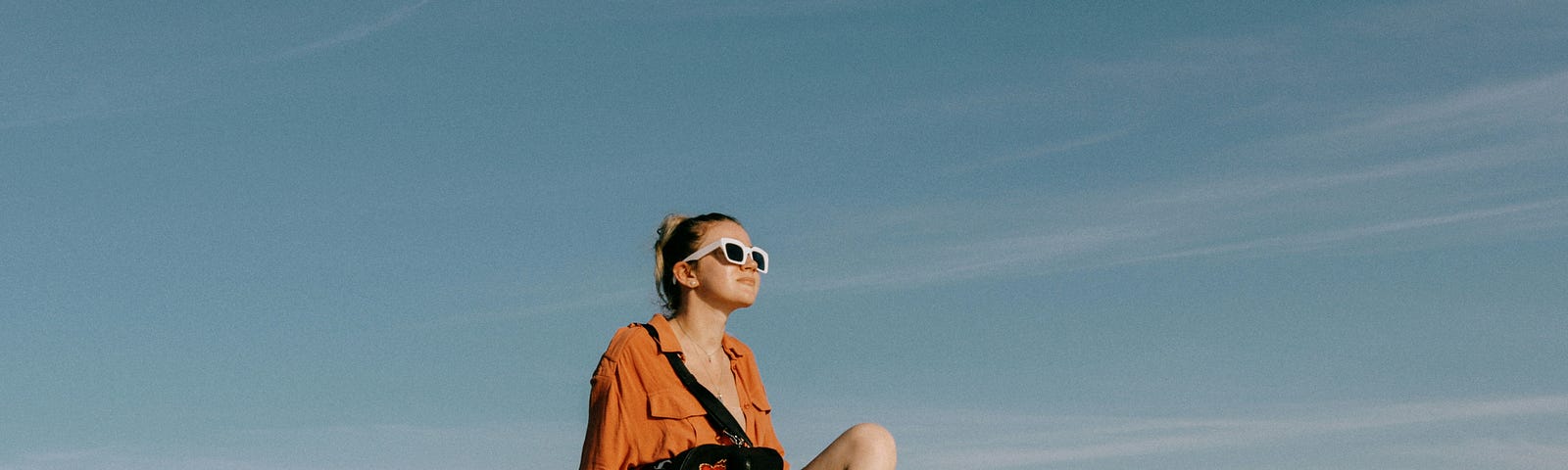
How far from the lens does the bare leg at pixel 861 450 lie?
7.96 meters

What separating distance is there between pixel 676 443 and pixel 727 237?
1.20 meters

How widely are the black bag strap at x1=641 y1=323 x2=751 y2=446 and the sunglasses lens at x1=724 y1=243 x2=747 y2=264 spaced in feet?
2.07

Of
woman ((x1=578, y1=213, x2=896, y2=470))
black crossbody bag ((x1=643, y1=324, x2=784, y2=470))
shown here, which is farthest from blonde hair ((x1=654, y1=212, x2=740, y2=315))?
black crossbody bag ((x1=643, y1=324, x2=784, y2=470))

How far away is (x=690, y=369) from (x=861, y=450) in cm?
132

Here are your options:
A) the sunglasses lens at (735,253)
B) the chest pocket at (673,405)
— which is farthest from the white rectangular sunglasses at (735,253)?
the chest pocket at (673,405)

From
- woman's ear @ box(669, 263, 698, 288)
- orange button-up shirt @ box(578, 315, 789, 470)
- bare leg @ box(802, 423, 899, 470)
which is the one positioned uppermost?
woman's ear @ box(669, 263, 698, 288)

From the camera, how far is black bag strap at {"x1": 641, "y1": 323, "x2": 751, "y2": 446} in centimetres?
867

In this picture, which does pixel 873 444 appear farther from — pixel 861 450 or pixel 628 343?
pixel 628 343

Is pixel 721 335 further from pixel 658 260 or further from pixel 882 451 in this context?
pixel 882 451

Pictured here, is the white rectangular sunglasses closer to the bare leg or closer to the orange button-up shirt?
the orange button-up shirt

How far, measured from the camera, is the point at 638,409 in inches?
335

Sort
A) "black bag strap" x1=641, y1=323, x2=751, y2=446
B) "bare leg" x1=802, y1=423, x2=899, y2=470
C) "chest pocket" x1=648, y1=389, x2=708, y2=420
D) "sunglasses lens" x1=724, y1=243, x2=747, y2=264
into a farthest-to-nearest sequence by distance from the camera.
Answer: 1. "sunglasses lens" x1=724, y1=243, x2=747, y2=264
2. "black bag strap" x1=641, y1=323, x2=751, y2=446
3. "chest pocket" x1=648, y1=389, x2=708, y2=420
4. "bare leg" x1=802, y1=423, x2=899, y2=470

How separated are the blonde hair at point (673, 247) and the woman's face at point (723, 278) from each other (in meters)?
0.06

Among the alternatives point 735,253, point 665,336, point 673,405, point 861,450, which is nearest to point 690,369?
point 665,336
